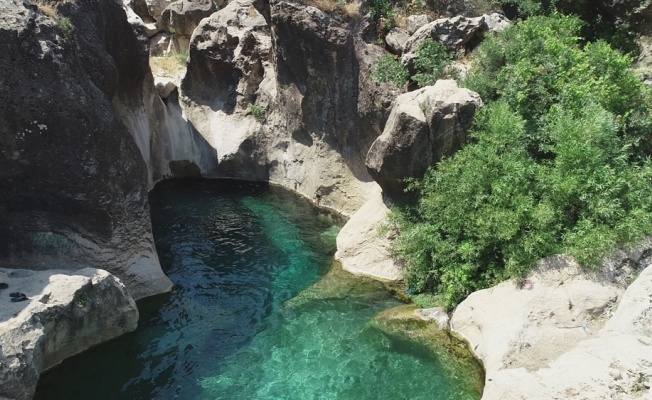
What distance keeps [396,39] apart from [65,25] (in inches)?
454

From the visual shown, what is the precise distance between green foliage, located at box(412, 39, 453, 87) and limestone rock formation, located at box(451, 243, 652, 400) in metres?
8.18

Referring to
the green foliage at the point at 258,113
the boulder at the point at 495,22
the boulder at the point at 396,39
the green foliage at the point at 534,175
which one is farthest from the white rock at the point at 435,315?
the green foliage at the point at 258,113

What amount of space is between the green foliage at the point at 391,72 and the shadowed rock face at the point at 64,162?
353 inches

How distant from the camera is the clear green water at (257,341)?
37.8ft

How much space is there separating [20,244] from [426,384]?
407 inches

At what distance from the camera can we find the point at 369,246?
1658 cm

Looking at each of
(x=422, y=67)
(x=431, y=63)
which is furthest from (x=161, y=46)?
(x=431, y=63)

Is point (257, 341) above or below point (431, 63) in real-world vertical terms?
below

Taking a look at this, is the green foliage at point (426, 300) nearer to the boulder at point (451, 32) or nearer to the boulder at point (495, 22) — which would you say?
the boulder at point (451, 32)

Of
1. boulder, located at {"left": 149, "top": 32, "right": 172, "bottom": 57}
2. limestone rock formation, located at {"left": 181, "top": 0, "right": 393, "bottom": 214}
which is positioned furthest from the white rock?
boulder, located at {"left": 149, "top": 32, "right": 172, "bottom": 57}

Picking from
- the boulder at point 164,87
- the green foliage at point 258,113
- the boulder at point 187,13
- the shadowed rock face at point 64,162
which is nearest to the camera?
the shadowed rock face at point 64,162

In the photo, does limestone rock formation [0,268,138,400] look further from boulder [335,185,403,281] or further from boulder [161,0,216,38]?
boulder [161,0,216,38]

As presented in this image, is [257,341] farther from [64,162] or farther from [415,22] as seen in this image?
[415,22]

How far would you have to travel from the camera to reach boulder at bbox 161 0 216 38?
104 ft
